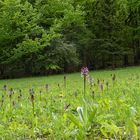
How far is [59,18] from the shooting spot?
37.3 metres

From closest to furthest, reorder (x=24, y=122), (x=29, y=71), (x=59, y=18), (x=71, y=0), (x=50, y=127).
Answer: (x=50, y=127)
(x=24, y=122)
(x=29, y=71)
(x=59, y=18)
(x=71, y=0)

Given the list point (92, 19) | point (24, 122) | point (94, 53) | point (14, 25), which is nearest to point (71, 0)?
point (92, 19)

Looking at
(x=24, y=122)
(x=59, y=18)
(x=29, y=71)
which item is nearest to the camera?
(x=24, y=122)

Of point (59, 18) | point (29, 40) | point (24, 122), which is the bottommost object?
point (24, 122)

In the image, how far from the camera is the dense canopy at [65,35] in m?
32.9

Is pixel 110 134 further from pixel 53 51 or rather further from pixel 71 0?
pixel 71 0

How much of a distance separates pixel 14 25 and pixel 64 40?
4.49m

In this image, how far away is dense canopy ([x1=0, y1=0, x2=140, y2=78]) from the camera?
108 ft

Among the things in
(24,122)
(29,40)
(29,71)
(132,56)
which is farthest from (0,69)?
(24,122)

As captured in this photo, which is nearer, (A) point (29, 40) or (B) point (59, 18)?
(A) point (29, 40)

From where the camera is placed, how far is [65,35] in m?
36.2

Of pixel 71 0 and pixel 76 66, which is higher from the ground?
pixel 71 0

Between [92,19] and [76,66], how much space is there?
195 inches

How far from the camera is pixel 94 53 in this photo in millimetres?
38625
